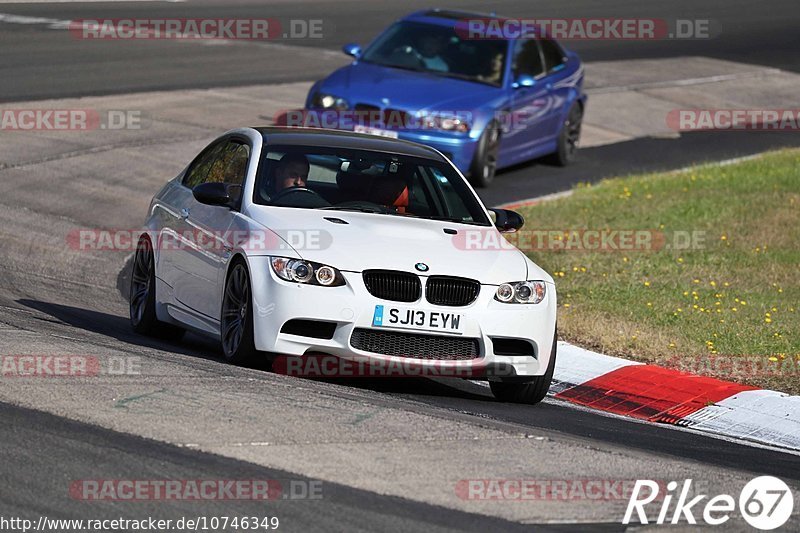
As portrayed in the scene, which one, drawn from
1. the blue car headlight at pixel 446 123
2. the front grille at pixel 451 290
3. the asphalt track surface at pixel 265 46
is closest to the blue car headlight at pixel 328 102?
the blue car headlight at pixel 446 123

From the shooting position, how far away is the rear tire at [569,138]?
Result: 2016cm

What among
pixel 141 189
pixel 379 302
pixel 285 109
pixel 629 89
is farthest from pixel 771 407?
pixel 629 89

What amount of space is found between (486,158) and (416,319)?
9.09m

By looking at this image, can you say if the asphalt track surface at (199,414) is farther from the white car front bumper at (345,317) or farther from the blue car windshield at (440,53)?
the blue car windshield at (440,53)

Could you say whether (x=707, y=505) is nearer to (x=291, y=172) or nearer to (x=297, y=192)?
(x=297, y=192)

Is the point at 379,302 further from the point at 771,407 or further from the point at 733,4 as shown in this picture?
the point at 733,4

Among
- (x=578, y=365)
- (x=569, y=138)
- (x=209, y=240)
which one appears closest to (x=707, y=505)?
(x=209, y=240)

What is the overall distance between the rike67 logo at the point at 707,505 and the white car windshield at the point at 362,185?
3.46 meters

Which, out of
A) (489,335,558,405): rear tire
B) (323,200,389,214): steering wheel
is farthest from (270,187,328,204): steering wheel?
(489,335,558,405): rear tire

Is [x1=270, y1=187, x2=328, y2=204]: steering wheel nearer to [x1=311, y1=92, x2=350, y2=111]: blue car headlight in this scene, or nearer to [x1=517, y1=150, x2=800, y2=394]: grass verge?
[x1=517, y1=150, x2=800, y2=394]: grass verge

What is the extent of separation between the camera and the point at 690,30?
35969 mm

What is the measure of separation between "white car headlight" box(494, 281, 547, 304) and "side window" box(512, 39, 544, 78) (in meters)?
9.36

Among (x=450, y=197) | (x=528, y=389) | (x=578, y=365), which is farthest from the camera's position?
(x=578, y=365)

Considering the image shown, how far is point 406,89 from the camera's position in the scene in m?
17.2
